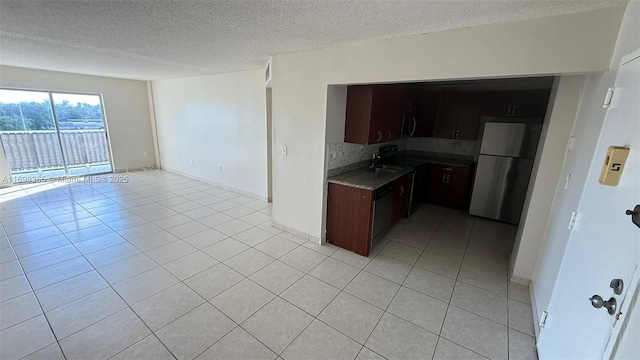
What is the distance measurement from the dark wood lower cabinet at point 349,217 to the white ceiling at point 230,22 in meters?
1.69

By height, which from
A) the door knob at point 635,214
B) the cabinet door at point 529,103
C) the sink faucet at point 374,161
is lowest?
the sink faucet at point 374,161

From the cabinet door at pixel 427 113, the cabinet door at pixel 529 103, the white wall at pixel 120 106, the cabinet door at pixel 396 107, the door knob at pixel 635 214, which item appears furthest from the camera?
the white wall at pixel 120 106

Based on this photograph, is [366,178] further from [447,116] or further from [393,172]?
[447,116]

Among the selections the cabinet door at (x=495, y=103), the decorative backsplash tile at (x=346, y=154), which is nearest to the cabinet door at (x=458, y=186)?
the cabinet door at (x=495, y=103)

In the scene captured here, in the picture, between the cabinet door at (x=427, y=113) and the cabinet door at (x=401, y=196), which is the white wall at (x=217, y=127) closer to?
the cabinet door at (x=401, y=196)

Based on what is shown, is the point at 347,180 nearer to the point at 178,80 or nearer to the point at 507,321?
the point at 507,321

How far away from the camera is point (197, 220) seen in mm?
4039

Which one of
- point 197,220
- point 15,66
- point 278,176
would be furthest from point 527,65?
point 15,66

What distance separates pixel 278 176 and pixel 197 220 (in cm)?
160

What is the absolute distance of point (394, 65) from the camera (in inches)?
95.5

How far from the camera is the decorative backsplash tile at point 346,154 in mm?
3258

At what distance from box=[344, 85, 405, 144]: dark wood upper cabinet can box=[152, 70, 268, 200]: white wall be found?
1.99 meters

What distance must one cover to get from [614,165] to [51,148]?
8.99 metres

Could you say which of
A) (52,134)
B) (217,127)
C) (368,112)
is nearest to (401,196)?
(368,112)
